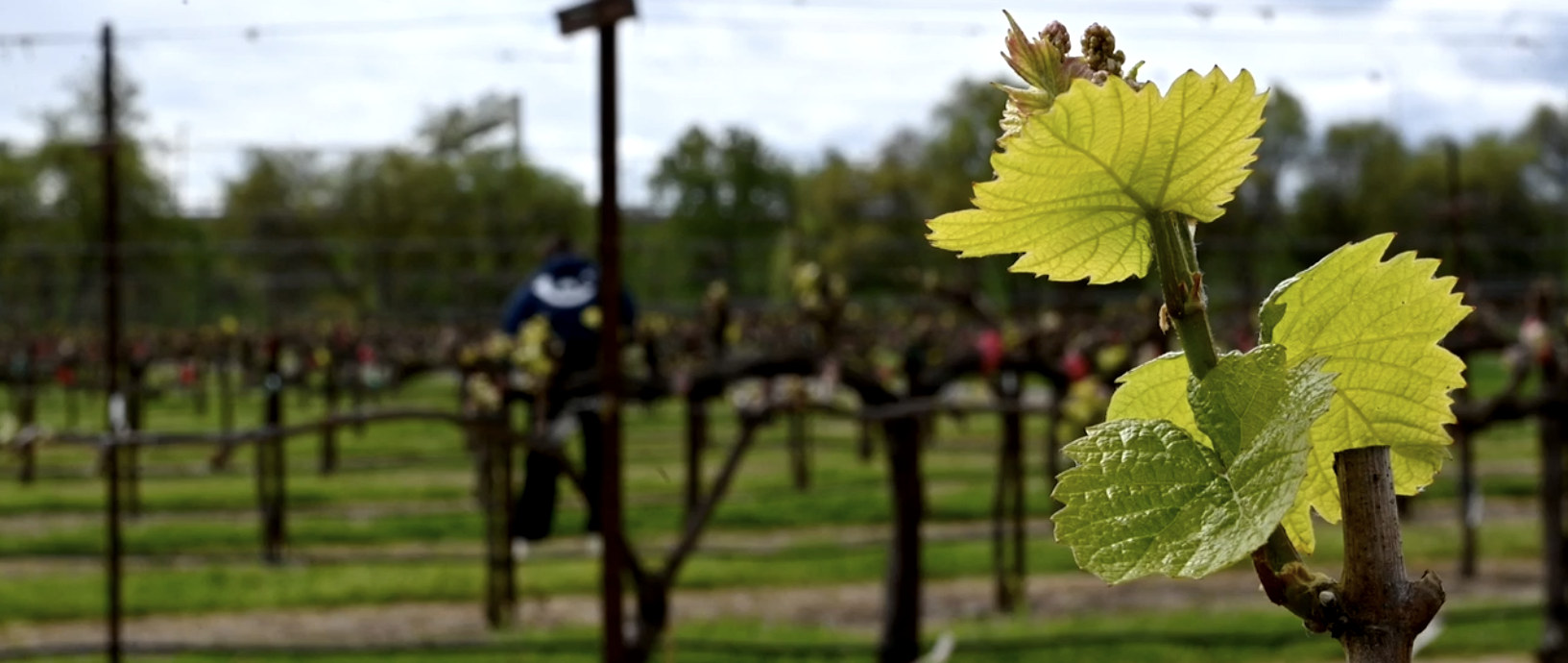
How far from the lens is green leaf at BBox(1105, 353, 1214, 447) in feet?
0.84

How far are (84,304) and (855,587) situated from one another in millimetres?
22345

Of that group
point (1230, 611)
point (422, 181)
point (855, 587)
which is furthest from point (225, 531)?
point (422, 181)

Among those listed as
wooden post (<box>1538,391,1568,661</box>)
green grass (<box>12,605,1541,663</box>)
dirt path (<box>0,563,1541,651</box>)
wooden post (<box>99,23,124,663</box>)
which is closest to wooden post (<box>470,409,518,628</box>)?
dirt path (<box>0,563,1541,651</box>)

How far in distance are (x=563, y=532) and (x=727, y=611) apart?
2.23 meters

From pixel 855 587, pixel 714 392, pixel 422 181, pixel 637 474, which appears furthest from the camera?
pixel 422 181

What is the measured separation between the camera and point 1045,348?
Result: 8.15 m

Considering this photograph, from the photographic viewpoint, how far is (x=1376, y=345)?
0.26m

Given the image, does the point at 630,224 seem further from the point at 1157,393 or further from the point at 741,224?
the point at 1157,393

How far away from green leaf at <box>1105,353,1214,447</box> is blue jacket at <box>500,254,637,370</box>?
17.8 feet

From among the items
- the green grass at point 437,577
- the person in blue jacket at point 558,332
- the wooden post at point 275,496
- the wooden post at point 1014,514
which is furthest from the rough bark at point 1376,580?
the wooden post at point 275,496

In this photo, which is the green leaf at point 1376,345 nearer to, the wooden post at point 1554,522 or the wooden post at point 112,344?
the wooden post at point 112,344

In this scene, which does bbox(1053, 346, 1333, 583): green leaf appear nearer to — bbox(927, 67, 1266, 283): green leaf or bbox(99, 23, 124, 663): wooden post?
bbox(927, 67, 1266, 283): green leaf

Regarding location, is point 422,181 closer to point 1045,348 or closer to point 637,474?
point 637,474

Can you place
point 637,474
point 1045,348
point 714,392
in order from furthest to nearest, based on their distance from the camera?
point 637,474 → point 1045,348 → point 714,392
